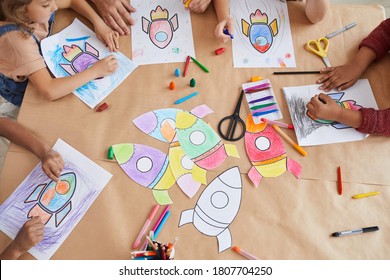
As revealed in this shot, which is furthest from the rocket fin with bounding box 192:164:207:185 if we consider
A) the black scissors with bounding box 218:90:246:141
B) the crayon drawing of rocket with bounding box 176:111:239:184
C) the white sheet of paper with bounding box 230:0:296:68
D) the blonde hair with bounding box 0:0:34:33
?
the blonde hair with bounding box 0:0:34:33

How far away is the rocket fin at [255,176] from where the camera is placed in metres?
0.82

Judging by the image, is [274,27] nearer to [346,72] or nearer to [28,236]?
[346,72]

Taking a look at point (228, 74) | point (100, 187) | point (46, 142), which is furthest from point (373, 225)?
point (46, 142)

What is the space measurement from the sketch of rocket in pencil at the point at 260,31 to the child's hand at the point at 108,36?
1.19 ft

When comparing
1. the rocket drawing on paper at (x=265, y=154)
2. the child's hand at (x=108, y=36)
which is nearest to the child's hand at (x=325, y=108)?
the rocket drawing on paper at (x=265, y=154)

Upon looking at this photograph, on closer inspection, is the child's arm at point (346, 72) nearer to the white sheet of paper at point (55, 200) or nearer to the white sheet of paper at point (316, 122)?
the white sheet of paper at point (316, 122)

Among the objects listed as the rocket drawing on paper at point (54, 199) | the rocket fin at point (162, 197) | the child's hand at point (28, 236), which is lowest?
the child's hand at point (28, 236)

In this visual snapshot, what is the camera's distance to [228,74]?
956mm

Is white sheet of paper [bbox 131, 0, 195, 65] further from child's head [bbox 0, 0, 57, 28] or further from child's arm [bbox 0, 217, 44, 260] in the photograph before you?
child's arm [bbox 0, 217, 44, 260]

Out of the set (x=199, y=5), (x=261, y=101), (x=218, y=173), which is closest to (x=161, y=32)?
(x=199, y=5)

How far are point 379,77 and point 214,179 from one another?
1.78 feet

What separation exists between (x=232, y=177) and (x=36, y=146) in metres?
0.46

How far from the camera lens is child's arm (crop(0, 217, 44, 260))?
0.74 metres

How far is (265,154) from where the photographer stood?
2.80 feet
